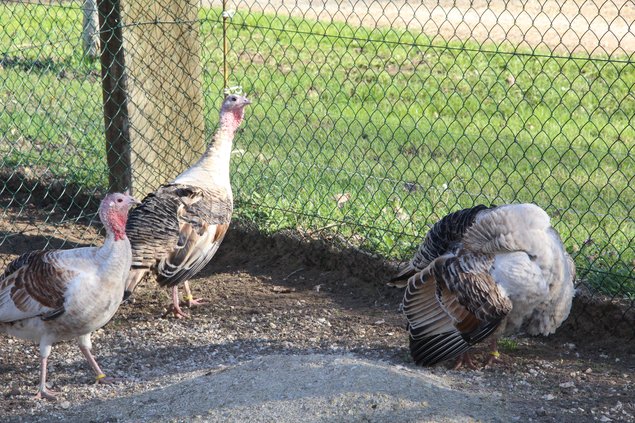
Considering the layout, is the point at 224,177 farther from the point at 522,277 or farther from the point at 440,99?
the point at 440,99

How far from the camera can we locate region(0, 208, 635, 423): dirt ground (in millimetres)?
4141

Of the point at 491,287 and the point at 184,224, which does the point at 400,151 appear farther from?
the point at 491,287

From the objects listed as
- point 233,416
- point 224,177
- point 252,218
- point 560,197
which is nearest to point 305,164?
point 252,218

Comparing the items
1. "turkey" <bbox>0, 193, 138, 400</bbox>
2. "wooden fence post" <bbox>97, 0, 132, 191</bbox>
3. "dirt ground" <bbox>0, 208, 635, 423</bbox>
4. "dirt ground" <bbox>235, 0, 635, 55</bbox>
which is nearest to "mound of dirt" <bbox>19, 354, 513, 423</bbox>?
"dirt ground" <bbox>0, 208, 635, 423</bbox>

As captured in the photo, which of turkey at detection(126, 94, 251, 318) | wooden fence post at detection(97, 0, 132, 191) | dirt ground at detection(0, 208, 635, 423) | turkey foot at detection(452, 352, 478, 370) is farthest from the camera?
wooden fence post at detection(97, 0, 132, 191)

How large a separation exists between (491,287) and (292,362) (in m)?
1.09

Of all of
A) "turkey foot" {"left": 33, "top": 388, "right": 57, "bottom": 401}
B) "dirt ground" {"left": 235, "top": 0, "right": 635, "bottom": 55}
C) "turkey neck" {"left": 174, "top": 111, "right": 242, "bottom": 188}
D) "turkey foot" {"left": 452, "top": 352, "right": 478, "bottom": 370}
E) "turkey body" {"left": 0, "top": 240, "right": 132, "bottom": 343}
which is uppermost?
"dirt ground" {"left": 235, "top": 0, "right": 635, "bottom": 55}

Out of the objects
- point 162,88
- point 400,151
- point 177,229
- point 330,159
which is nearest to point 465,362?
point 177,229

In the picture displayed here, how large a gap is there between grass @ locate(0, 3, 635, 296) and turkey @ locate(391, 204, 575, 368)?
852 millimetres

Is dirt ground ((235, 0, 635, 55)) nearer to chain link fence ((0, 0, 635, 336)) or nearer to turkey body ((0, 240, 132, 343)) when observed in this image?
chain link fence ((0, 0, 635, 336))

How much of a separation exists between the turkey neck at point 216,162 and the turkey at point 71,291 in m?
1.28

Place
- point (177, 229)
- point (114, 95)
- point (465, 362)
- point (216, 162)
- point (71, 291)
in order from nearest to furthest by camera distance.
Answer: point (71, 291) → point (465, 362) → point (177, 229) → point (216, 162) → point (114, 95)

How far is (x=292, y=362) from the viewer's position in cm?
453

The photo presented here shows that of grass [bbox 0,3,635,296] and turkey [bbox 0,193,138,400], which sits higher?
grass [bbox 0,3,635,296]
